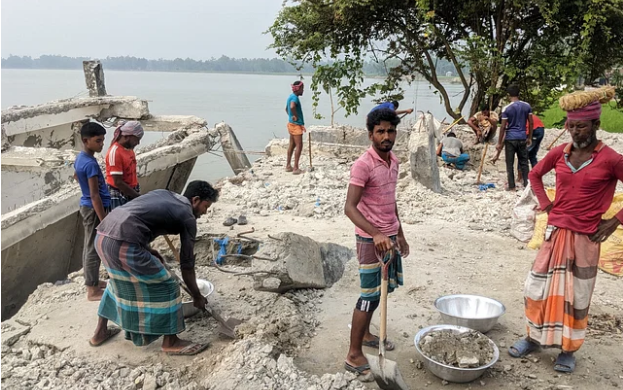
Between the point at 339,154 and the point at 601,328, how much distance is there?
7.56 metres

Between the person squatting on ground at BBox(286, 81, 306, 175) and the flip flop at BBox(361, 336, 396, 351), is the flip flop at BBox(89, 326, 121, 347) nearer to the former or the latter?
the flip flop at BBox(361, 336, 396, 351)

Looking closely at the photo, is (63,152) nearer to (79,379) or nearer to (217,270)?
(217,270)

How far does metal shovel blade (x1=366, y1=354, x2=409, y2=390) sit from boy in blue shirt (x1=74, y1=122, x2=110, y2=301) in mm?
2539

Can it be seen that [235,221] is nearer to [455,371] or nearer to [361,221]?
[361,221]

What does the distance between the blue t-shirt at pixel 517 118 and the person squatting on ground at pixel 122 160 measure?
5.43 meters

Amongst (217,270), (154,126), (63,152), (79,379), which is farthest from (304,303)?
(154,126)

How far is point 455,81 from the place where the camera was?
13.1 meters

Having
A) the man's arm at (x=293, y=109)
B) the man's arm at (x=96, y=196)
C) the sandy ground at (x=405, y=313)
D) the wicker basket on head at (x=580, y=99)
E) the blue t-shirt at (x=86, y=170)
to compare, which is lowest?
the sandy ground at (x=405, y=313)

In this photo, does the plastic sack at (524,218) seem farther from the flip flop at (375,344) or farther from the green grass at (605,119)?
the green grass at (605,119)

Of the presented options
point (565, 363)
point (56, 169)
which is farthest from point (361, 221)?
point (56, 169)

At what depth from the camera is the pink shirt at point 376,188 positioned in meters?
2.90

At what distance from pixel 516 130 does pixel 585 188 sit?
15.8 feet

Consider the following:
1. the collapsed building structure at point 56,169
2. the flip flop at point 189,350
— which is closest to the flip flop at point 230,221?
the collapsed building structure at point 56,169

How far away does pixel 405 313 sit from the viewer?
412 cm
